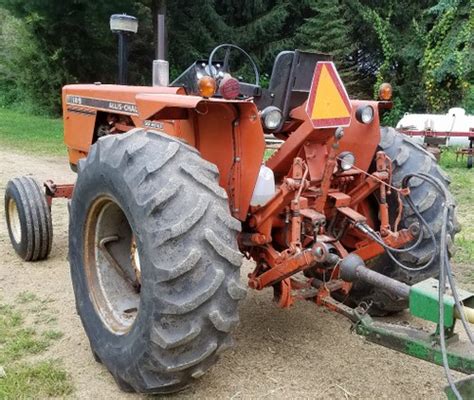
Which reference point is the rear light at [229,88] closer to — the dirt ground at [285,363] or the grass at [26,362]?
the dirt ground at [285,363]

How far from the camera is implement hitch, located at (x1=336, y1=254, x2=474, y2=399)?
2371mm

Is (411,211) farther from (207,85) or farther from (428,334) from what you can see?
(207,85)

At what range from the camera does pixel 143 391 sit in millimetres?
2926

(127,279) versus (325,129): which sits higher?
(325,129)

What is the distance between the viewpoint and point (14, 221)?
541 cm

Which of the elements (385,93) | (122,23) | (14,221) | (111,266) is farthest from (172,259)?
(122,23)

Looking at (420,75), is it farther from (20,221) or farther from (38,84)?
(20,221)

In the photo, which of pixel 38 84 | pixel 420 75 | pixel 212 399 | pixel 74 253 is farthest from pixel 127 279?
pixel 38 84

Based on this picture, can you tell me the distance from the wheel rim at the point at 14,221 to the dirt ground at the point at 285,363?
85 centimetres

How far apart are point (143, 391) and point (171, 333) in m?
0.42

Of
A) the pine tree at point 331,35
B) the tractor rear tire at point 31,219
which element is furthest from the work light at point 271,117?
the pine tree at point 331,35

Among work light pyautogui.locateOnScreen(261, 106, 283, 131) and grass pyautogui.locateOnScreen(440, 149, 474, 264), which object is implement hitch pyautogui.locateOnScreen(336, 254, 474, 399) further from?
grass pyautogui.locateOnScreen(440, 149, 474, 264)

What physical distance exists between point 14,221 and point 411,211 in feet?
11.7

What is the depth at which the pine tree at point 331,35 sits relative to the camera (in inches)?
683
